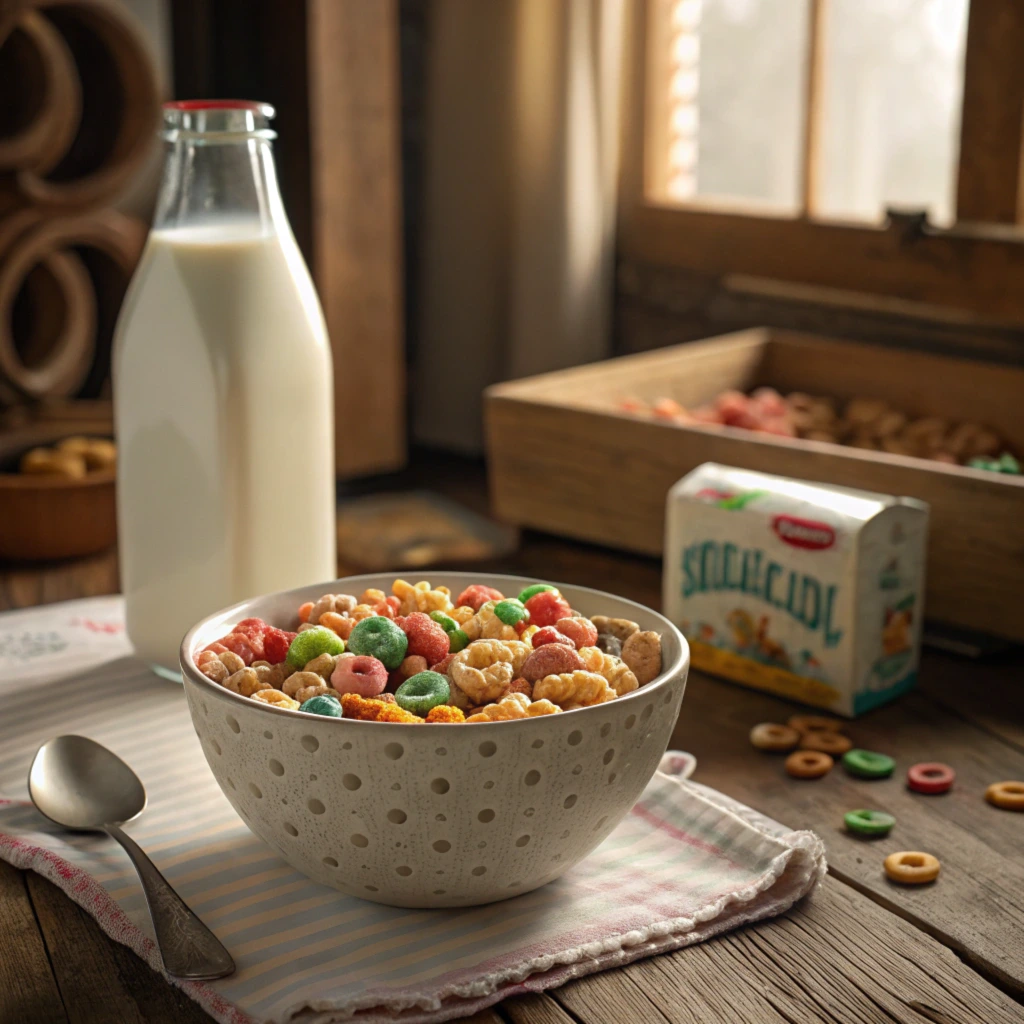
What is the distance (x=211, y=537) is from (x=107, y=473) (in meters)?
0.39

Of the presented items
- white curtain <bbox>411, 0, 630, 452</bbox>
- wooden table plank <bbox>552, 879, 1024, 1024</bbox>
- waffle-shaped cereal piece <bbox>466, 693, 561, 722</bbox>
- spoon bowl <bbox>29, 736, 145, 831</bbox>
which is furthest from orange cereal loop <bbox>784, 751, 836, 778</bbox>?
white curtain <bbox>411, 0, 630, 452</bbox>

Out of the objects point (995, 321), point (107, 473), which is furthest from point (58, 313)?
point (995, 321)

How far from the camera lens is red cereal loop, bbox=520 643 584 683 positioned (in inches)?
23.7

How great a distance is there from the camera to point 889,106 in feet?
4.77

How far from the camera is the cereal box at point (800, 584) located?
0.85m

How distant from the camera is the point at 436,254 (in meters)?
1.71

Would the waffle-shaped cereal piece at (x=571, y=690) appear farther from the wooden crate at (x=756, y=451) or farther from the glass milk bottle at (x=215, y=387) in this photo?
the wooden crate at (x=756, y=451)

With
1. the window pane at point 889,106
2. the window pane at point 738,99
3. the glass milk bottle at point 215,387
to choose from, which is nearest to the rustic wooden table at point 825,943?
the glass milk bottle at point 215,387

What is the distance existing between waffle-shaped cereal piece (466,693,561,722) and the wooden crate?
18.9 inches

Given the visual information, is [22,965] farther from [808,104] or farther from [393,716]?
[808,104]

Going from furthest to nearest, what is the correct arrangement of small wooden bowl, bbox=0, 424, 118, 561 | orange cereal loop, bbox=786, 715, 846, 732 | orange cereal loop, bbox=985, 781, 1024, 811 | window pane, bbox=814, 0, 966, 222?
A: 1. window pane, bbox=814, 0, 966, 222
2. small wooden bowl, bbox=0, 424, 118, 561
3. orange cereal loop, bbox=786, 715, 846, 732
4. orange cereal loop, bbox=985, 781, 1024, 811

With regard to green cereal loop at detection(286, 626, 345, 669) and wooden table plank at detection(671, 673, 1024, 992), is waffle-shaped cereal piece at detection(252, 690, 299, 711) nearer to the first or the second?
green cereal loop at detection(286, 626, 345, 669)

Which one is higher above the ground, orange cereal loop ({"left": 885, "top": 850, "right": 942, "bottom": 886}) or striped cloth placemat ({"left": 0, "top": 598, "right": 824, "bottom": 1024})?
striped cloth placemat ({"left": 0, "top": 598, "right": 824, "bottom": 1024})

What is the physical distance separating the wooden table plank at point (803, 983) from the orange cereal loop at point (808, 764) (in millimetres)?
153
